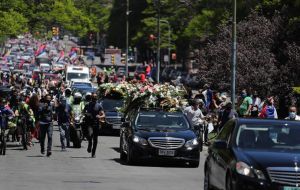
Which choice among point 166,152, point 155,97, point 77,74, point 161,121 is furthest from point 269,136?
point 77,74

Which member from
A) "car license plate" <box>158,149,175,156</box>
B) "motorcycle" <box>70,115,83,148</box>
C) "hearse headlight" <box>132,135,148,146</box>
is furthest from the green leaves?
"car license plate" <box>158,149,175,156</box>

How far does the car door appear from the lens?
50.4 feet

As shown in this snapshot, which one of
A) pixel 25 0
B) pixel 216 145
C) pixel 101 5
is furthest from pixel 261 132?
pixel 101 5

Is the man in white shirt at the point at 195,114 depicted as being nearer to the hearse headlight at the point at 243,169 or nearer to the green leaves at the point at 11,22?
the hearse headlight at the point at 243,169

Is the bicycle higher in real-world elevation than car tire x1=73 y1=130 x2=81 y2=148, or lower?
higher

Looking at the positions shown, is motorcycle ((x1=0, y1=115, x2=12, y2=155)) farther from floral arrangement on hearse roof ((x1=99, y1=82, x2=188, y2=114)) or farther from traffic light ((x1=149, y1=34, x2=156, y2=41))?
traffic light ((x1=149, y1=34, x2=156, y2=41))

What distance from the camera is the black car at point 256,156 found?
46.4ft

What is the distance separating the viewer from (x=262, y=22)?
5025cm

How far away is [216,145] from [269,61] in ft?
99.4

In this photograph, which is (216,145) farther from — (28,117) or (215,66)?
(215,66)

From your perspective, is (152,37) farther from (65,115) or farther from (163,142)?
(163,142)

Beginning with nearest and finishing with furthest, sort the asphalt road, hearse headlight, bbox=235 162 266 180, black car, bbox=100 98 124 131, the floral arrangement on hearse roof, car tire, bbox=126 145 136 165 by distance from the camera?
hearse headlight, bbox=235 162 266 180
the asphalt road
car tire, bbox=126 145 136 165
the floral arrangement on hearse roof
black car, bbox=100 98 124 131

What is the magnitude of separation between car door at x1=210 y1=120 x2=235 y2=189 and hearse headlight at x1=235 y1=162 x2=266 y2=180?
63 cm

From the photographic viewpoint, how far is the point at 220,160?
15734 mm
